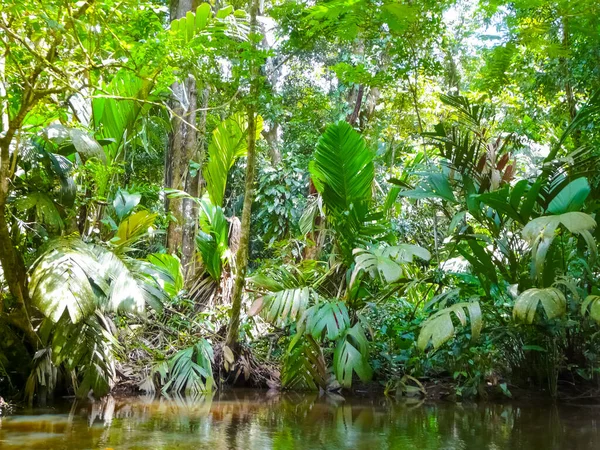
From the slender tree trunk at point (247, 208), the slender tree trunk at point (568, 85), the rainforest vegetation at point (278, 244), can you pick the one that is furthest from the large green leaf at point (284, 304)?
the slender tree trunk at point (568, 85)

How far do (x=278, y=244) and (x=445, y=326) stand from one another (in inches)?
128

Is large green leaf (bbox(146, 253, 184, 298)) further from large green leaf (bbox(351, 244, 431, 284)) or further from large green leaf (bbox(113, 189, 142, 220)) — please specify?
large green leaf (bbox(351, 244, 431, 284))

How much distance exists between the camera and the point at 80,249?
14.2 ft

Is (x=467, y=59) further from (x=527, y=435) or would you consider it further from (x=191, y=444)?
(x=191, y=444)

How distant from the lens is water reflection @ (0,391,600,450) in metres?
2.94

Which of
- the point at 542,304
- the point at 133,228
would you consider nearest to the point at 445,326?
the point at 542,304

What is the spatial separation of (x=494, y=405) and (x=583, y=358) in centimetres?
94

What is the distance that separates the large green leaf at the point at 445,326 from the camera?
424cm

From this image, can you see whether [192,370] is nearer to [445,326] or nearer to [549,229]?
[445,326]

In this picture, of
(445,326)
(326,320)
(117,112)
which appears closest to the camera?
(445,326)

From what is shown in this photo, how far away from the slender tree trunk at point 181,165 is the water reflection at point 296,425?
3552 millimetres

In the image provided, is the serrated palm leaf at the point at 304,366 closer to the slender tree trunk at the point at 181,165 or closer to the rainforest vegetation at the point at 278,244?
the rainforest vegetation at the point at 278,244

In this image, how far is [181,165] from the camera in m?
8.30

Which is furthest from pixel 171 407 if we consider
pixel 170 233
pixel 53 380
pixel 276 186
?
pixel 276 186
